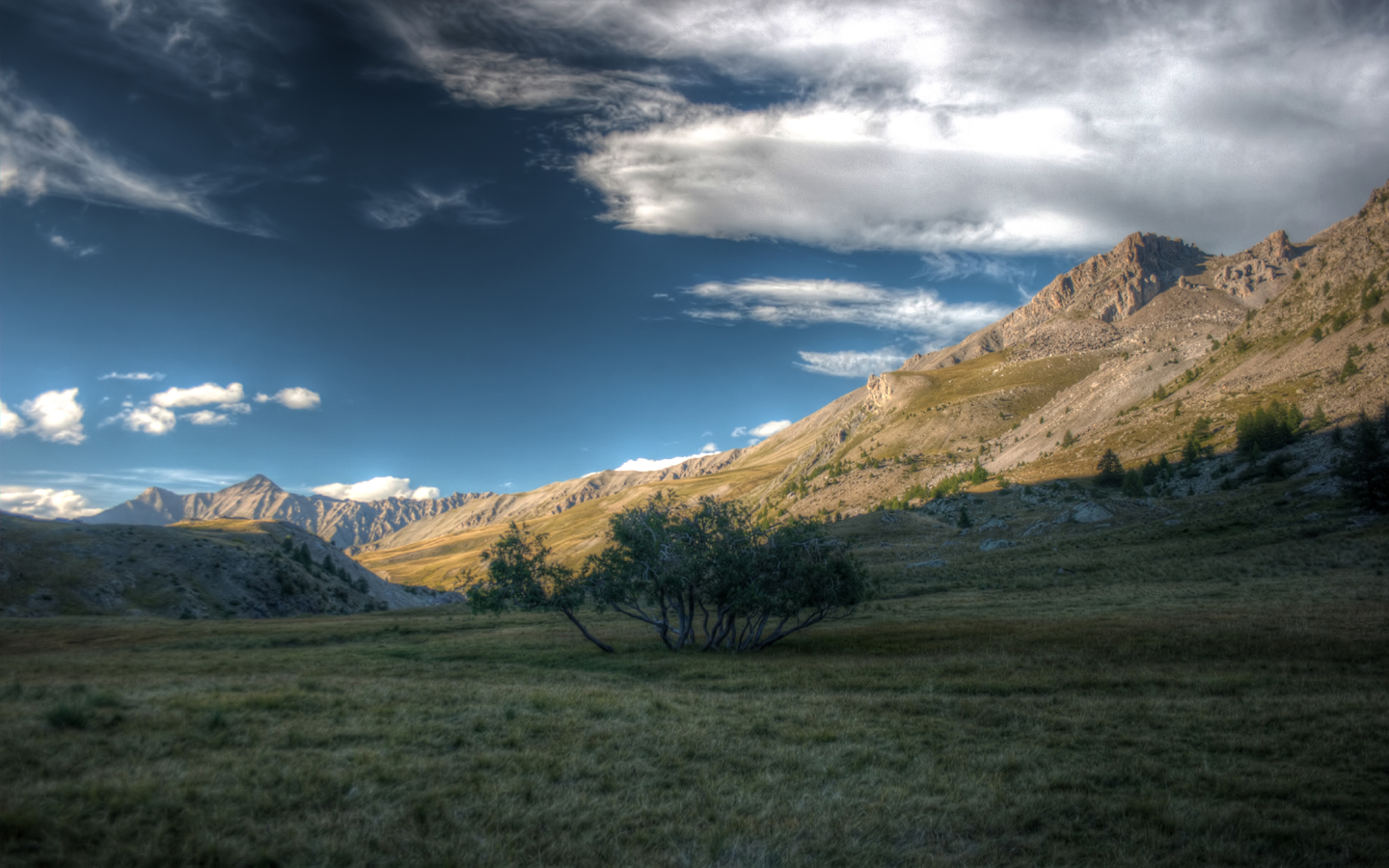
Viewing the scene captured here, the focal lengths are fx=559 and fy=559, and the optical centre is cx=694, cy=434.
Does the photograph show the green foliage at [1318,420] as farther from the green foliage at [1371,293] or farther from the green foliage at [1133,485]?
the green foliage at [1371,293]

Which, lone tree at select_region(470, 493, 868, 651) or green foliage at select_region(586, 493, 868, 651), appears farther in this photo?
lone tree at select_region(470, 493, 868, 651)

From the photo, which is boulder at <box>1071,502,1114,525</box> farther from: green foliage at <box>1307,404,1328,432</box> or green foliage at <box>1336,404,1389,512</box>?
green foliage at <box>1307,404,1328,432</box>

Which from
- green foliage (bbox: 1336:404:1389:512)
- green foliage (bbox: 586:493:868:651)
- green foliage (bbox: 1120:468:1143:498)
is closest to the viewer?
green foliage (bbox: 586:493:868:651)

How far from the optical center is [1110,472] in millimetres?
114375

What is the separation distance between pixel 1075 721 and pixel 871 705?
209 inches

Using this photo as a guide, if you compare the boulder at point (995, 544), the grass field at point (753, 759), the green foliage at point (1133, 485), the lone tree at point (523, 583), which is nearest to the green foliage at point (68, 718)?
the grass field at point (753, 759)

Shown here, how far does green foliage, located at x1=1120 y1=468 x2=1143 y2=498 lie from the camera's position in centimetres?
9650

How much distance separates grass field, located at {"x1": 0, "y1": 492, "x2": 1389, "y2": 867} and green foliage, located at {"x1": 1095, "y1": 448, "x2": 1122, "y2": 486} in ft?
→ 327

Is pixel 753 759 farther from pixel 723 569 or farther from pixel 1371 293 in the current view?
pixel 1371 293

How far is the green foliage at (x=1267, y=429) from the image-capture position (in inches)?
3625

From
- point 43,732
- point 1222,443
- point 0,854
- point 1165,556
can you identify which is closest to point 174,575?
point 43,732

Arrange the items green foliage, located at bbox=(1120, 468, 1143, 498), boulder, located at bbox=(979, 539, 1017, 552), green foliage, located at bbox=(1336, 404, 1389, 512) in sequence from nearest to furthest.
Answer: green foliage, located at bbox=(1336, 404, 1389, 512) → boulder, located at bbox=(979, 539, 1017, 552) → green foliage, located at bbox=(1120, 468, 1143, 498)

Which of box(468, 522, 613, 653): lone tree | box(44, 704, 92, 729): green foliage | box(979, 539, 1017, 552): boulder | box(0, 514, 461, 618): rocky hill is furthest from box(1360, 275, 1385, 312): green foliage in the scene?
box(0, 514, 461, 618): rocky hill

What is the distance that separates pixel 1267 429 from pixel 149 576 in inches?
6942
